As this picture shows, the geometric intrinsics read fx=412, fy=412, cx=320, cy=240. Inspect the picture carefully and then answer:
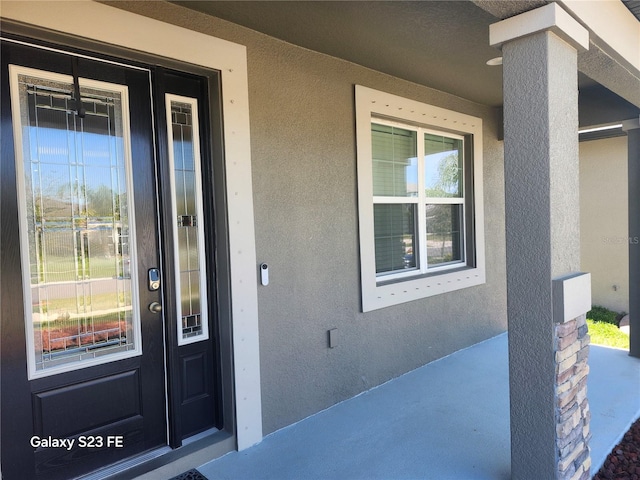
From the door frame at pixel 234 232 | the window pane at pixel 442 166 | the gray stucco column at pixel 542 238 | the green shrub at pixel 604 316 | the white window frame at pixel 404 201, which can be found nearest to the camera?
the gray stucco column at pixel 542 238

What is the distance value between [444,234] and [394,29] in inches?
104

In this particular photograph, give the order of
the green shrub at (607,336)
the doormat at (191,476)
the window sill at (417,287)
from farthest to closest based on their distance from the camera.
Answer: the green shrub at (607,336), the window sill at (417,287), the doormat at (191,476)

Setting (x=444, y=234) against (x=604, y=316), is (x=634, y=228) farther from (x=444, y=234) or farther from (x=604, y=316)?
(x=604, y=316)

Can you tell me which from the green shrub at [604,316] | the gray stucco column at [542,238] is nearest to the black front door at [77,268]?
the gray stucco column at [542,238]

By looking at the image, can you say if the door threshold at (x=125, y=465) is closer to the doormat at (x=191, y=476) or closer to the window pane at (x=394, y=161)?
the doormat at (x=191, y=476)

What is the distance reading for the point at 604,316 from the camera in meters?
6.50

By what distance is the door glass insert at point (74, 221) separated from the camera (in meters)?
2.15

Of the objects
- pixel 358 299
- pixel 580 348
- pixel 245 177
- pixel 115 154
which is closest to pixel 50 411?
pixel 115 154

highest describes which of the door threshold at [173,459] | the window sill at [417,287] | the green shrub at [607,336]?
the window sill at [417,287]

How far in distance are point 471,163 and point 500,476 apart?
3542 millimetres

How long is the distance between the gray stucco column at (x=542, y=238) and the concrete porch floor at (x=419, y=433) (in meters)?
0.53

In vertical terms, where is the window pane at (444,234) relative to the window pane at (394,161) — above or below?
below

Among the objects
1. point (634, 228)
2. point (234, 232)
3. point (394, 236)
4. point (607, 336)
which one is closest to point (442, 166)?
point (394, 236)

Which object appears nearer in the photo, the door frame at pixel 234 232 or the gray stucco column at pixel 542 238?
the gray stucco column at pixel 542 238
